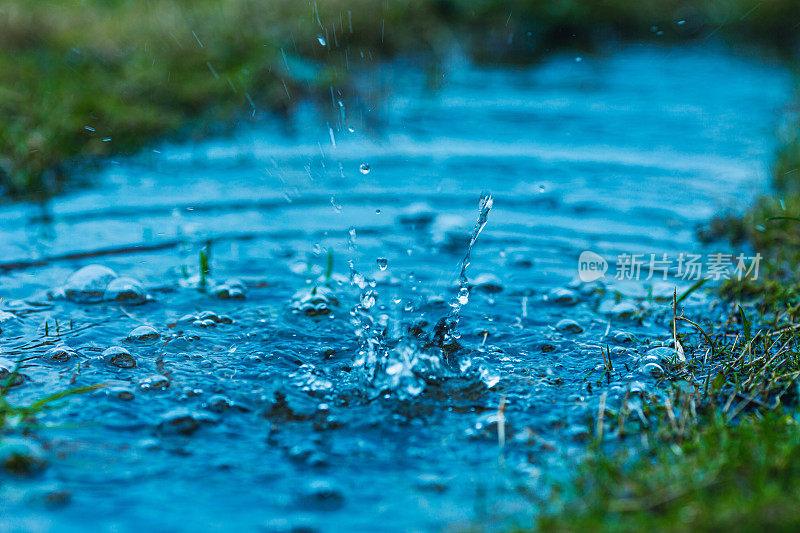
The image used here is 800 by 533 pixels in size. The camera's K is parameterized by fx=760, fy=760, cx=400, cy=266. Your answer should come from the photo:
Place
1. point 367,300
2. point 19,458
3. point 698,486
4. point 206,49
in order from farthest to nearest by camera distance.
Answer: point 206,49, point 367,300, point 19,458, point 698,486

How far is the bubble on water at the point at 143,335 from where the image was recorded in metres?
2.81

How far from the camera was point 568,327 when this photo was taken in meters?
3.00

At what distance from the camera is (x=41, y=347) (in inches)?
107

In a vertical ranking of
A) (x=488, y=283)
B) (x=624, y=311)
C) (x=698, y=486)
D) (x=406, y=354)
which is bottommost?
(x=698, y=486)

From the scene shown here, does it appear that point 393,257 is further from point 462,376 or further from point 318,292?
point 462,376

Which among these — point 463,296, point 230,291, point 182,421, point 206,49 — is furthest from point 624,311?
point 206,49

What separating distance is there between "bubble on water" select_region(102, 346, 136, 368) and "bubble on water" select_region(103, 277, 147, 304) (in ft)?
1.61

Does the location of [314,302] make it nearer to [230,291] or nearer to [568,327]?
[230,291]

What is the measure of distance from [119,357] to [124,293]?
586 mm

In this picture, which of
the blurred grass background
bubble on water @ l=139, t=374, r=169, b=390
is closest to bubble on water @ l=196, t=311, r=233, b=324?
bubble on water @ l=139, t=374, r=169, b=390

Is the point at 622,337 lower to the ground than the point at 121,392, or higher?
higher

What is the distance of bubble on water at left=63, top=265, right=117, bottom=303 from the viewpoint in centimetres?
317

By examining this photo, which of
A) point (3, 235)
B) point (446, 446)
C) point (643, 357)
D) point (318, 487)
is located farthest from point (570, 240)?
point (3, 235)

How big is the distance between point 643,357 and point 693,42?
975cm
